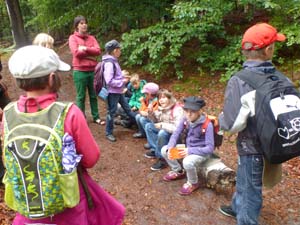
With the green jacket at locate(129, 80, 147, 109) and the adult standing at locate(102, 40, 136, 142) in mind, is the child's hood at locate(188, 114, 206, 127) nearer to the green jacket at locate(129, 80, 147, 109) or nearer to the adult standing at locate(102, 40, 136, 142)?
the adult standing at locate(102, 40, 136, 142)

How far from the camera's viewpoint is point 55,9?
37.5 ft

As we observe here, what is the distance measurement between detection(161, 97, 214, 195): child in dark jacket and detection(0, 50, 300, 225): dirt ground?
0.19 meters

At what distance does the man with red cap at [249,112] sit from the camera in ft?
9.46

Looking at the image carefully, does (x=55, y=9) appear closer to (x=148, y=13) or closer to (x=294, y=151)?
(x=148, y=13)

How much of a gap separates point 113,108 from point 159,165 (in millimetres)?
1439

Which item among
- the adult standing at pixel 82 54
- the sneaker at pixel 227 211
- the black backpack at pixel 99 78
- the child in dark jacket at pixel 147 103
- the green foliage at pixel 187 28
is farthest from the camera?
the green foliage at pixel 187 28

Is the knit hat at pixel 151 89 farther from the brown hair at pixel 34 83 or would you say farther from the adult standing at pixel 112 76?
the brown hair at pixel 34 83

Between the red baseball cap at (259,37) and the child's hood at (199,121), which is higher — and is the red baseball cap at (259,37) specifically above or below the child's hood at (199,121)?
above

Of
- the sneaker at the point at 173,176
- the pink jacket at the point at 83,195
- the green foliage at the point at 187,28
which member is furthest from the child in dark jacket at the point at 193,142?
the green foliage at the point at 187,28

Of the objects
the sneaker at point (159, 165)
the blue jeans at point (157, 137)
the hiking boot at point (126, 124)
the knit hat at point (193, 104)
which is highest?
the knit hat at point (193, 104)

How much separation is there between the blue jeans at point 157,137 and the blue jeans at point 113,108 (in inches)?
33.9

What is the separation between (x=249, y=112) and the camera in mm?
2857

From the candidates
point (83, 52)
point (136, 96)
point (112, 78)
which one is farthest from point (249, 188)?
point (83, 52)

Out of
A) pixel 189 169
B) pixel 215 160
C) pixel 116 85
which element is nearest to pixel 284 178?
pixel 215 160
